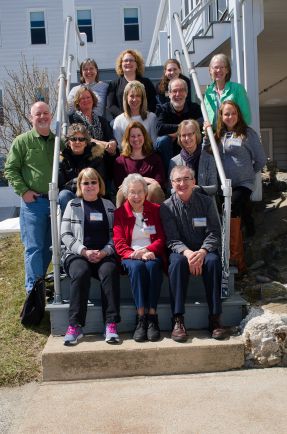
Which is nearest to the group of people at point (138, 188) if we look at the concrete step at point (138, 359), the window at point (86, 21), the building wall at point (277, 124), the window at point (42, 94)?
the concrete step at point (138, 359)

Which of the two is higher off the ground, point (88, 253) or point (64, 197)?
point (64, 197)

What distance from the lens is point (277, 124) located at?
15117 mm

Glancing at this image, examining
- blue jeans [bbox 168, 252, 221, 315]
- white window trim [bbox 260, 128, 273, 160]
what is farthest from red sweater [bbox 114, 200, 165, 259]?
white window trim [bbox 260, 128, 273, 160]

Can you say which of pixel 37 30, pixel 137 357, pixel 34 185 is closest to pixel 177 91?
pixel 34 185

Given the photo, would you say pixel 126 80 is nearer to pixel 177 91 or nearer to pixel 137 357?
pixel 177 91

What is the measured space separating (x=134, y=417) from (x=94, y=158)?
2.30m

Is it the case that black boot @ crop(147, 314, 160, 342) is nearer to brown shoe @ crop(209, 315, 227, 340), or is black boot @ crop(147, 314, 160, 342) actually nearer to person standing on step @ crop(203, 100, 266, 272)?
brown shoe @ crop(209, 315, 227, 340)

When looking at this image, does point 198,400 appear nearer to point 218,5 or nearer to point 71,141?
point 71,141

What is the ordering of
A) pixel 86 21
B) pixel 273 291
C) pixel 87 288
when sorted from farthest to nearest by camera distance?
pixel 86 21 → pixel 273 291 → pixel 87 288

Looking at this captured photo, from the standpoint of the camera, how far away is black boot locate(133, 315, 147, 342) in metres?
3.72

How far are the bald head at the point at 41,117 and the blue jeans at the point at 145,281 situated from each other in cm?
Result: 160

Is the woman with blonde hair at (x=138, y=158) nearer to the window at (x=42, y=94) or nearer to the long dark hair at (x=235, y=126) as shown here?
the long dark hair at (x=235, y=126)

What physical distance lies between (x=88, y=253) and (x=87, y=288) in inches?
10.5

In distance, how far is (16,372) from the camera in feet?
12.1
